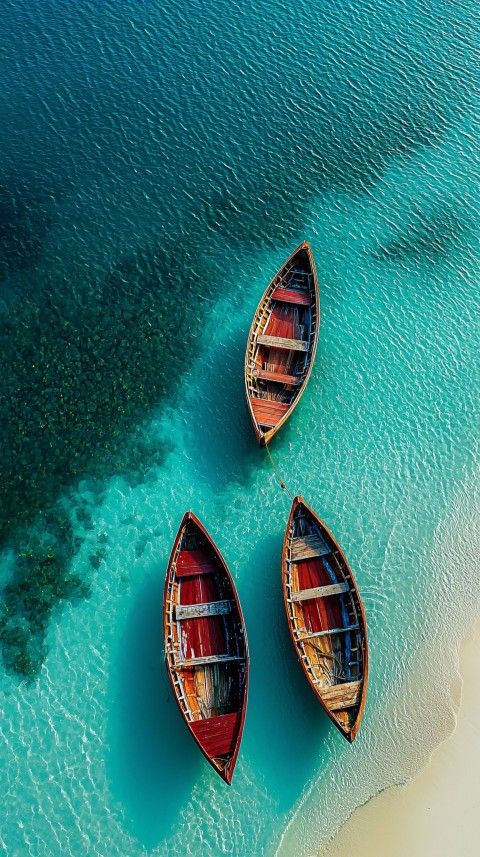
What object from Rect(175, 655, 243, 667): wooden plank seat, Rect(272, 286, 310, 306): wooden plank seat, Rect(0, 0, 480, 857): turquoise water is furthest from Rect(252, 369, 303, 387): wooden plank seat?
Rect(175, 655, 243, 667): wooden plank seat

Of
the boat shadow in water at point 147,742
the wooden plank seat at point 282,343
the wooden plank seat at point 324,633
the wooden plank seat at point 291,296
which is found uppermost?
the wooden plank seat at point 291,296

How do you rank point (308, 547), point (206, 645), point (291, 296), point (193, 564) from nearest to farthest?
point (206, 645) < point (193, 564) < point (308, 547) < point (291, 296)

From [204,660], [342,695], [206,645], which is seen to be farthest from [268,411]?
[342,695]

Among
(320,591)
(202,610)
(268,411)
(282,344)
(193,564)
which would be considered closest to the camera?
(202,610)

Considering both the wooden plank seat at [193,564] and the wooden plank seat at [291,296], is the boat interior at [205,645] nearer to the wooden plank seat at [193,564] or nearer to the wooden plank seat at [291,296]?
the wooden plank seat at [193,564]

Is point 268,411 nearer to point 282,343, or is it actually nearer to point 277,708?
point 282,343

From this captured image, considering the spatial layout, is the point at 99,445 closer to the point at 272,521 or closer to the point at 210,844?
the point at 272,521

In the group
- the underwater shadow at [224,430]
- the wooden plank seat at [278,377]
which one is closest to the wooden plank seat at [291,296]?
the underwater shadow at [224,430]

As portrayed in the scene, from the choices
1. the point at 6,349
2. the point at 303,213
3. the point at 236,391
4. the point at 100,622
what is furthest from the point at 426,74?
the point at 100,622
